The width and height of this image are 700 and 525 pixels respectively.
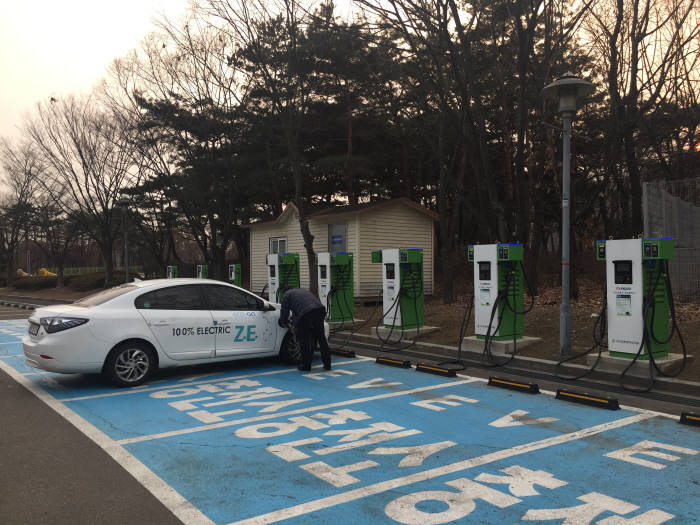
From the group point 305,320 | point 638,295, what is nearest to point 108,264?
point 305,320

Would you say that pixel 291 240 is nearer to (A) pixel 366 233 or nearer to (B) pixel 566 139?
Answer: (A) pixel 366 233

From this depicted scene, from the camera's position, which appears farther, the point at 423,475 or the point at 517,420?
the point at 517,420

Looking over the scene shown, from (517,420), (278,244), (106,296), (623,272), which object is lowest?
(517,420)

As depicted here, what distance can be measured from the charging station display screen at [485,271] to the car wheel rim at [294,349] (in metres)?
3.23

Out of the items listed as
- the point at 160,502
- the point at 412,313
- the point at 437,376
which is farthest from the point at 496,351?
the point at 160,502

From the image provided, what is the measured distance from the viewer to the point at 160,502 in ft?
12.5

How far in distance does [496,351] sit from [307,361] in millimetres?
3104

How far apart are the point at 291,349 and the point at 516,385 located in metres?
3.61

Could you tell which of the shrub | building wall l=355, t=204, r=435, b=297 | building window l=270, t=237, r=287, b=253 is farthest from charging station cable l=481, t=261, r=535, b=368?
the shrub

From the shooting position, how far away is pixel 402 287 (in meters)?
11.0

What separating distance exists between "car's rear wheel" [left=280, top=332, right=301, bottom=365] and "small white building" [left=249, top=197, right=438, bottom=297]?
9577 mm

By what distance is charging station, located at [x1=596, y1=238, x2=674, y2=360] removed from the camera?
7160 millimetres

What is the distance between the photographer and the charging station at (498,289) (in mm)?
9070

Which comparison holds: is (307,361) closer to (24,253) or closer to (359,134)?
(359,134)
